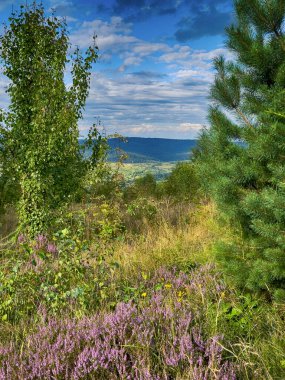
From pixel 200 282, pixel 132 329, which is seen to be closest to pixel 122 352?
pixel 132 329

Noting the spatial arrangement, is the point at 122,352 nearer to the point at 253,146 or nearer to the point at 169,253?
the point at 253,146

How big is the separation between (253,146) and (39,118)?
7626 millimetres

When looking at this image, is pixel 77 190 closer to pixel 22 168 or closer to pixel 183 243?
pixel 22 168

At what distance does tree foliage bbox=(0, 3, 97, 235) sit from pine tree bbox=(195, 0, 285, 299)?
6663 millimetres

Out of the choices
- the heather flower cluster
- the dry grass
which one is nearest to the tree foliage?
the dry grass

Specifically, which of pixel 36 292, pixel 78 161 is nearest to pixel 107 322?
pixel 36 292

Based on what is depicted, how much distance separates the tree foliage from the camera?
10.7 metres

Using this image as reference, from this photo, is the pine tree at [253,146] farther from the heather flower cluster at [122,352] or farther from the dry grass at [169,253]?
the heather flower cluster at [122,352]

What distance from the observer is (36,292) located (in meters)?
4.41

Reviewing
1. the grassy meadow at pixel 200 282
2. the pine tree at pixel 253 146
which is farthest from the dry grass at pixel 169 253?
the pine tree at pixel 253 146

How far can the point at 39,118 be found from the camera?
10539 millimetres

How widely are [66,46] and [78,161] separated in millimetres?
3615

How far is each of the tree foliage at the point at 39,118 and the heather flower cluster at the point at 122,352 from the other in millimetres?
7941

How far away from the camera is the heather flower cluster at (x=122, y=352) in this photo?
8.36 ft
